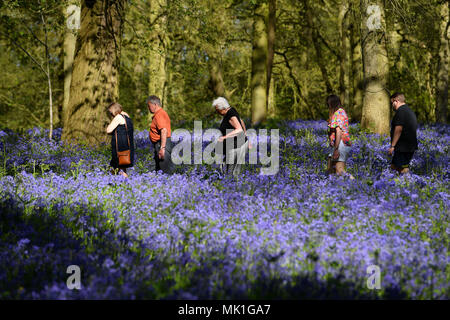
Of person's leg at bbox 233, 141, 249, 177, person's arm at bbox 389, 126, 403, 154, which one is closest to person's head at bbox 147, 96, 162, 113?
person's leg at bbox 233, 141, 249, 177

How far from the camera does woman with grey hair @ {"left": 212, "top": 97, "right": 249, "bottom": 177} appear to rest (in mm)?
9148

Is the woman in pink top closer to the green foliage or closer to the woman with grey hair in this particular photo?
the woman with grey hair

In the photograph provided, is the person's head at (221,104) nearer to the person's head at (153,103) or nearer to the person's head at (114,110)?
the person's head at (153,103)

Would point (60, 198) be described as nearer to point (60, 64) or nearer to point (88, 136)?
point (88, 136)

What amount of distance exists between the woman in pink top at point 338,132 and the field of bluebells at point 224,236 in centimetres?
49

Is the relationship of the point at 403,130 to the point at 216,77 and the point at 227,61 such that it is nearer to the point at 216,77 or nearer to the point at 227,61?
the point at 216,77

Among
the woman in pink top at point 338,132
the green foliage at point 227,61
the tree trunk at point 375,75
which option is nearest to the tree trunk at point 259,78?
the green foliage at point 227,61

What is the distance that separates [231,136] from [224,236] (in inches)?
151

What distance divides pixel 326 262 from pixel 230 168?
4.99m

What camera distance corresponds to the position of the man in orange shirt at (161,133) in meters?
9.13

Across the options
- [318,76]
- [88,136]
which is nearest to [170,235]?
[88,136]

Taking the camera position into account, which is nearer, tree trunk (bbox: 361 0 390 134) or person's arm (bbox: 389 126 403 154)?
person's arm (bbox: 389 126 403 154)

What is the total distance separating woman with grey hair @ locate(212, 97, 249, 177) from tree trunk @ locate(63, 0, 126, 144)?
15.4 feet

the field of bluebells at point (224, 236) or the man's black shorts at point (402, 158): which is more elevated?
the man's black shorts at point (402, 158)
